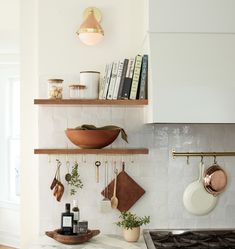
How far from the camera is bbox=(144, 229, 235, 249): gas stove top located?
2467mm

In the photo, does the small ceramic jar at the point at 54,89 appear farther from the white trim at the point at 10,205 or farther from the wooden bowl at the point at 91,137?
the white trim at the point at 10,205

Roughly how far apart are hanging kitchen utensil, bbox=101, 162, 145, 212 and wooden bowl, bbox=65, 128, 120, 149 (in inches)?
10.6

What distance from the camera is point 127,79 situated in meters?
2.50

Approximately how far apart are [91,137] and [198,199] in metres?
0.75

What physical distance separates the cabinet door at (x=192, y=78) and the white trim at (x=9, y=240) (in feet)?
9.85

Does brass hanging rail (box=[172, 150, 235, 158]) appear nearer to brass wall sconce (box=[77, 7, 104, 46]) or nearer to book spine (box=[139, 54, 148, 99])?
book spine (box=[139, 54, 148, 99])

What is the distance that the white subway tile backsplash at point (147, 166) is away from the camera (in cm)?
267

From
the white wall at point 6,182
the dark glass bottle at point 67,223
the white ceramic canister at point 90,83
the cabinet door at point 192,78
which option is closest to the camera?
the cabinet door at point 192,78

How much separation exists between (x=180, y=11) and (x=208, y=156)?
895 millimetres

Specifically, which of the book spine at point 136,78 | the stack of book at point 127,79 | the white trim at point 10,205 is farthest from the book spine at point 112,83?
the white trim at point 10,205

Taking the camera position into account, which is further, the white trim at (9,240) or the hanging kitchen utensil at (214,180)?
the white trim at (9,240)

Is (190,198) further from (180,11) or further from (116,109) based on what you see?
(180,11)

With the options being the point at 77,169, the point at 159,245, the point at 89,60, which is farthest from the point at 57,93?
the point at 159,245

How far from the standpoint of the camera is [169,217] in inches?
106
